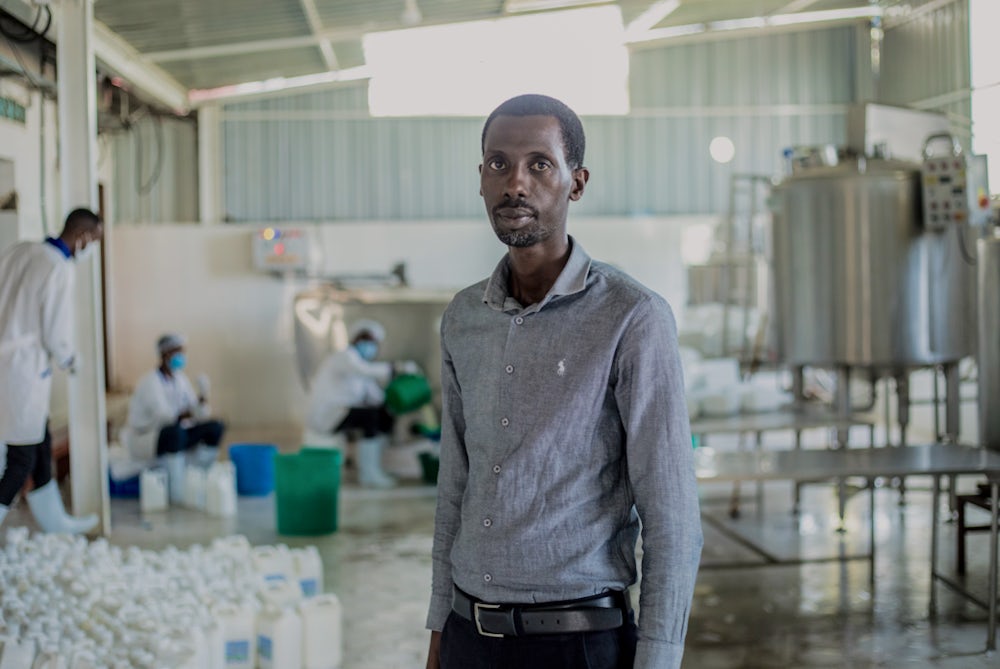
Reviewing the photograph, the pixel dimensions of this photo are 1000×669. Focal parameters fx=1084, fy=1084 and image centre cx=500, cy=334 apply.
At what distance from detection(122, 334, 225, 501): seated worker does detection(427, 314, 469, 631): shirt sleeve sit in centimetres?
560

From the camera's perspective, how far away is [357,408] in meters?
7.71

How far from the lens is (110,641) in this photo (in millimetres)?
3547

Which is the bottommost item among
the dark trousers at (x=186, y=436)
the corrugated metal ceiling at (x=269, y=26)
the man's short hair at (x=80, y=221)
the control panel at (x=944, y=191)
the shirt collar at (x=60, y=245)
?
the dark trousers at (x=186, y=436)

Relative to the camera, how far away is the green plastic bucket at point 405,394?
25.5 ft

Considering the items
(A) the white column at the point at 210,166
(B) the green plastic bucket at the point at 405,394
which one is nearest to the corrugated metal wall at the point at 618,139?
(A) the white column at the point at 210,166

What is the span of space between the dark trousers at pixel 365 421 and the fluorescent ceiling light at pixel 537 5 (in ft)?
12.0

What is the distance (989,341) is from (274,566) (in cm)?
337

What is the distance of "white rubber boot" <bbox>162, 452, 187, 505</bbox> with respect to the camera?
7.07 metres

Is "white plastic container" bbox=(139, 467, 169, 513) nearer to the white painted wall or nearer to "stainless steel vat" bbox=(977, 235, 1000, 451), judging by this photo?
the white painted wall

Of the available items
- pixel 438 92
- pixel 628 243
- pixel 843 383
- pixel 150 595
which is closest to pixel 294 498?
pixel 150 595

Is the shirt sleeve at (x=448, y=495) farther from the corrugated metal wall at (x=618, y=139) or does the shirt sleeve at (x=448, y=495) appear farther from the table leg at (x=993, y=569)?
the corrugated metal wall at (x=618, y=139)

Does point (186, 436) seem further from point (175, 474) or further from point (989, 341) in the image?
point (989, 341)

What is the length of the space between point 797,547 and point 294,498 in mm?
2788

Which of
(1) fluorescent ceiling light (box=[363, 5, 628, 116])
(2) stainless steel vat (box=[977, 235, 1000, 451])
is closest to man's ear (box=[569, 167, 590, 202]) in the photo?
(2) stainless steel vat (box=[977, 235, 1000, 451])
